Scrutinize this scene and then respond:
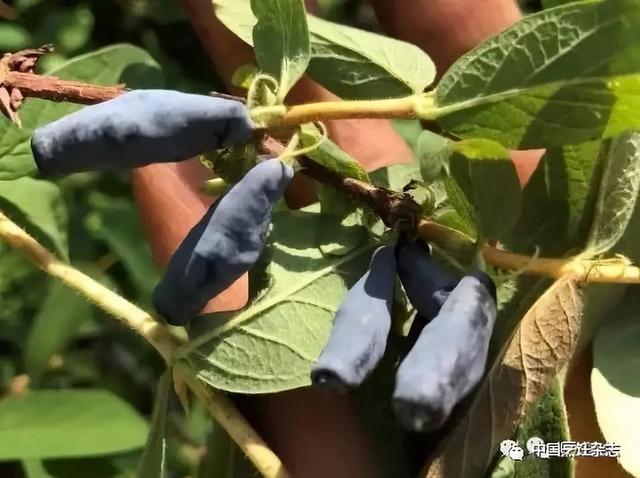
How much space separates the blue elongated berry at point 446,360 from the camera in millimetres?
358

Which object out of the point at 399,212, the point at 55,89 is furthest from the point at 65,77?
the point at 399,212

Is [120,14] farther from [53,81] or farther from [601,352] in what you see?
[601,352]

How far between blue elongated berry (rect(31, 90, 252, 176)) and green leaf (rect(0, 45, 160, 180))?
206mm

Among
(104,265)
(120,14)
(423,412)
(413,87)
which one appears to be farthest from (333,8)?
(423,412)

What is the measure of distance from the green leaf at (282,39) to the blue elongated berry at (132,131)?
40 mm

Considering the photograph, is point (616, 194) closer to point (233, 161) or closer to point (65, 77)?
point (233, 161)

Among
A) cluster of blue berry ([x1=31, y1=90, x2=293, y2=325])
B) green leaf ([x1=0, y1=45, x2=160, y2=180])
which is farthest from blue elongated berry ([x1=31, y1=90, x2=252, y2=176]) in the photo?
green leaf ([x1=0, y1=45, x2=160, y2=180])

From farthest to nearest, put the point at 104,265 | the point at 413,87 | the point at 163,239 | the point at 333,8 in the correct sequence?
the point at 333,8, the point at 104,265, the point at 163,239, the point at 413,87

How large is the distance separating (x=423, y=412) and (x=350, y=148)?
1.30ft

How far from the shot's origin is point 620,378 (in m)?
0.46

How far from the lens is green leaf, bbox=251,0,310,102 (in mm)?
418

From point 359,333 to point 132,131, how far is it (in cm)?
13

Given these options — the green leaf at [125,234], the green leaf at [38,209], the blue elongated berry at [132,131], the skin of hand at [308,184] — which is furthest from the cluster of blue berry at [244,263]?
the green leaf at [125,234]

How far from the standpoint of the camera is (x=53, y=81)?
45 centimetres
